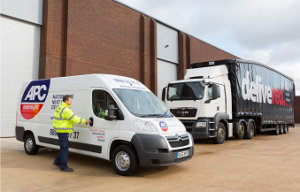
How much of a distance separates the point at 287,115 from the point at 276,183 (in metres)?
15.6

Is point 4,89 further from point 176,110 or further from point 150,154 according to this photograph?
point 150,154

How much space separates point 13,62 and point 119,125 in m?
10.7

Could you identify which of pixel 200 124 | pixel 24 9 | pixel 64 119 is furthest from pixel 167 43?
pixel 64 119

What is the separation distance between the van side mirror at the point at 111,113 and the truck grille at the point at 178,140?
50.8 inches

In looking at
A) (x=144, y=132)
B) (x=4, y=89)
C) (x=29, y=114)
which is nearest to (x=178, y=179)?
(x=144, y=132)

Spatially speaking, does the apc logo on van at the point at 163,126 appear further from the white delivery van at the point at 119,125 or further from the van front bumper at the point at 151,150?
the van front bumper at the point at 151,150

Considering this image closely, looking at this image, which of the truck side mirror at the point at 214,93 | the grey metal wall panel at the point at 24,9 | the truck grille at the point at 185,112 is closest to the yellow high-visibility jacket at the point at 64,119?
the truck grille at the point at 185,112

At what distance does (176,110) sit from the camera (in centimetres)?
1160

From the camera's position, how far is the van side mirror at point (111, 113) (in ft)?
19.7

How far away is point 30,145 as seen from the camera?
28.1ft

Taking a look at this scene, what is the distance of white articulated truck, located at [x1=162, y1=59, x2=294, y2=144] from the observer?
36.4ft

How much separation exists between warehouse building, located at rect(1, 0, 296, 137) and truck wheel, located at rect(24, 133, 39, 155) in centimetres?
604

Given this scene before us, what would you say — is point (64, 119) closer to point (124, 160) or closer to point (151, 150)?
point (124, 160)

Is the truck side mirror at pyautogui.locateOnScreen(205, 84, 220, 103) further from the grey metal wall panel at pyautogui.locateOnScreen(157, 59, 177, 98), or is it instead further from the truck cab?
the grey metal wall panel at pyautogui.locateOnScreen(157, 59, 177, 98)
